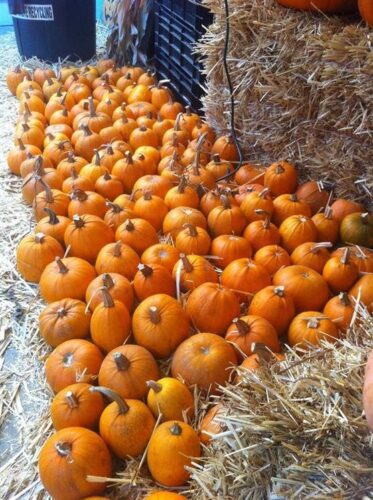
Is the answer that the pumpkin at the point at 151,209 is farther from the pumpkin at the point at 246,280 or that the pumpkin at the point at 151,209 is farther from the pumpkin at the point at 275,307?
the pumpkin at the point at 275,307

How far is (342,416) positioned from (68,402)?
99cm

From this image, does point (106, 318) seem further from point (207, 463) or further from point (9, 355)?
point (207, 463)

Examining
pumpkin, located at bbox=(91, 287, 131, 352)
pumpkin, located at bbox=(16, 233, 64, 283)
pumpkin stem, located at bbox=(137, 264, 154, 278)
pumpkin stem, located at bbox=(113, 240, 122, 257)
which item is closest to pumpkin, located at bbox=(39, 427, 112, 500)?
pumpkin, located at bbox=(91, 287, 131, 352)

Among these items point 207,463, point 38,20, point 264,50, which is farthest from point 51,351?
point 38,20

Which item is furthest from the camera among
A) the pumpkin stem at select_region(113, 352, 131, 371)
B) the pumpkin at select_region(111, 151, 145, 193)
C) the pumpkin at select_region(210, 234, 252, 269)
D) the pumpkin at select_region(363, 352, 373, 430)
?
the pumpkin at select_region(111, 151, 145, 193)

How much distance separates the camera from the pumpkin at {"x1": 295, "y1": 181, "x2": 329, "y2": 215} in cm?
288

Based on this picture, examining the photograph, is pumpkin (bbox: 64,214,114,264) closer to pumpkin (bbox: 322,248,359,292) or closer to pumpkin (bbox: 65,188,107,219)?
pumpkin (bbox: 65,188,107,219)

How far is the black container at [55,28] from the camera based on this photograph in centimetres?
500

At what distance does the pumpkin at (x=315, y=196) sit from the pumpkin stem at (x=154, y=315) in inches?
48.6

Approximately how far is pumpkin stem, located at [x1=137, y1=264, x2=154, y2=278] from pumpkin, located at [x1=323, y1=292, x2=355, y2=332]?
769mm

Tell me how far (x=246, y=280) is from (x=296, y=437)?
112cm

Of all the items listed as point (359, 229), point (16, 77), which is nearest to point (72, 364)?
point (359, 229)

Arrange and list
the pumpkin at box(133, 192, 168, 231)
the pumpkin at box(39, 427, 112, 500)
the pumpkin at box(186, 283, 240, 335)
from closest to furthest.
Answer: the pumpkin at box(39, 427, 112, 500)
the pumpkin at box(186, 283, 240, 335)
the pumpkin at box(133, 192, 168, 231)

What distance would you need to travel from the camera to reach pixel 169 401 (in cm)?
181
